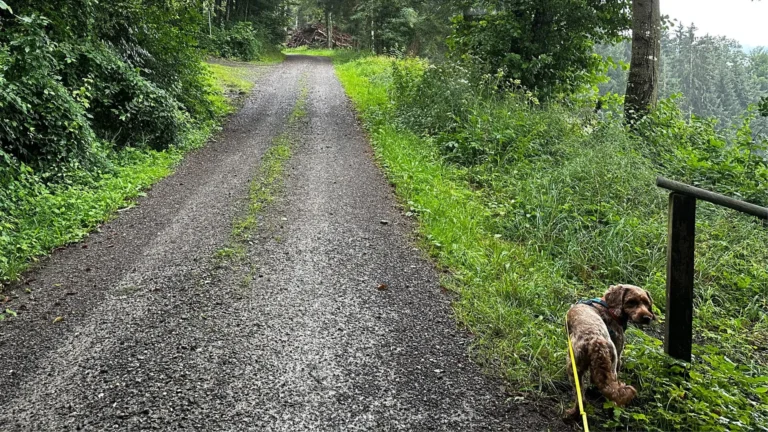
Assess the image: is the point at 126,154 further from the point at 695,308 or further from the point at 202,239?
the point at 695,308

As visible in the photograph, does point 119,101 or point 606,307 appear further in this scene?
point 119,101

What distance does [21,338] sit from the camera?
412 centimetres

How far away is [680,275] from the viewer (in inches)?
132

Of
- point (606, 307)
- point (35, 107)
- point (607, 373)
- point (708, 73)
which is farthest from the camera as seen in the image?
point (708, 73)

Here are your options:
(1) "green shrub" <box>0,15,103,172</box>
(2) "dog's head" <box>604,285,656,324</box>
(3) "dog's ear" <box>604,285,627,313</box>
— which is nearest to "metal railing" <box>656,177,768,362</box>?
(2) "dog's head" <box>604,285,656,324</box>

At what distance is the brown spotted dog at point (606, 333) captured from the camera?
2893 mm

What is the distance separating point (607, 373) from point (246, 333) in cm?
261

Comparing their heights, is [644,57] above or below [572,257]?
above

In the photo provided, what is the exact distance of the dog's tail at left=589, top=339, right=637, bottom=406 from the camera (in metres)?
2.88

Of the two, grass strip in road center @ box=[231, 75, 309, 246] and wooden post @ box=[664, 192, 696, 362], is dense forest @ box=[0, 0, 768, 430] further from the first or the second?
grass strip in road center @ box=[231, 75, 309, 246]

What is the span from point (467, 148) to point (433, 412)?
6752 mm

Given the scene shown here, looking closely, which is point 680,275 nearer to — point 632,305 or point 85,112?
point 632,305

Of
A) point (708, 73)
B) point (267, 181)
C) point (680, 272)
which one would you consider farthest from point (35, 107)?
point (708, 73)

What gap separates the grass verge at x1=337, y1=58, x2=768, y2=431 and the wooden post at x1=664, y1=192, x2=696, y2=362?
0.53 ft
